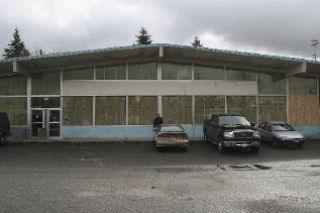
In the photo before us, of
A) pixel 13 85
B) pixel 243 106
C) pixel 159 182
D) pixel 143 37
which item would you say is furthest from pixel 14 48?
pixel 159 182

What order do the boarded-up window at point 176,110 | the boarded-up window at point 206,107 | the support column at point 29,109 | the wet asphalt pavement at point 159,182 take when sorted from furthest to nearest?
1. the boarded-up window at point 206,107
2. the boarded-up window at point 176,110
3. the support column at point 29,109
4. the wet asphalt pavement at point 159,182

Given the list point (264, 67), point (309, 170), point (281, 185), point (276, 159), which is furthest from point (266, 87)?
point (281, 185)

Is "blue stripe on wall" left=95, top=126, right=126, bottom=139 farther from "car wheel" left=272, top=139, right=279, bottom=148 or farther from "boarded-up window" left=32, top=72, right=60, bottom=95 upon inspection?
"car wheel" left=272, top=139, right=279, bottom=148

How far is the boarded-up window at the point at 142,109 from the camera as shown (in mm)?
19203

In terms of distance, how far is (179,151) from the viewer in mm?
13734

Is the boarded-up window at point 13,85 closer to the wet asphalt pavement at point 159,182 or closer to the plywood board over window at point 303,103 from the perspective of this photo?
the wet asphalt pavement at point 159,182

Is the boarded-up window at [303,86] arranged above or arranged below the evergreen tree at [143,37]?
below

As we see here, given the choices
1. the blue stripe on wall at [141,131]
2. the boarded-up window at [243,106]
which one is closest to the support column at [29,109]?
the blue stripe on wall at [141,131]

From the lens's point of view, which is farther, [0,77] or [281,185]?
[0,77]

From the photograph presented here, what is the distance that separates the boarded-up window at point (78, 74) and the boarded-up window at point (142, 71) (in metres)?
2.91

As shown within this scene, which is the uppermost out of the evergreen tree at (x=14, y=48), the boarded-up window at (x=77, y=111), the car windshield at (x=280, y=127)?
the evergreen tree at (x=14, y=48)

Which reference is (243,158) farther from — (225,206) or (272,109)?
(272,109)

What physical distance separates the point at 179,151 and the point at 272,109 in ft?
33.9

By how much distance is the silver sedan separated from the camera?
574 inches
